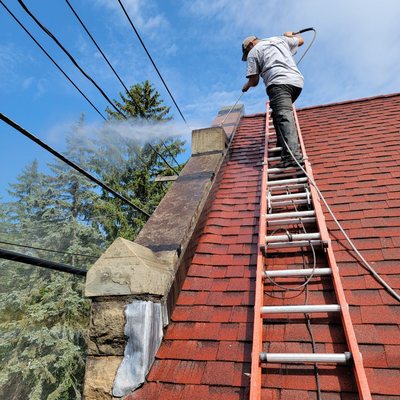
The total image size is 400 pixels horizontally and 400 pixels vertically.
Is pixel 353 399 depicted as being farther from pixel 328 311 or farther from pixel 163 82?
pixel 163 82

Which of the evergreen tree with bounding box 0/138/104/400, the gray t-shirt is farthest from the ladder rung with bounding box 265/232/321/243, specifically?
the evergreen tree with bounding box 0/138/104/400

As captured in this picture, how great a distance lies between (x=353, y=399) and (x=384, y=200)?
2.25m

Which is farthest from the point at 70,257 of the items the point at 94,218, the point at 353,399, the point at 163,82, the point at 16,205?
the point at 353,399

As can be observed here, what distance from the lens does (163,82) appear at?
596 centimetres

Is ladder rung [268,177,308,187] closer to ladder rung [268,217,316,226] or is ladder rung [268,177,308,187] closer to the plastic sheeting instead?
ladder rung [268,217,316,226]

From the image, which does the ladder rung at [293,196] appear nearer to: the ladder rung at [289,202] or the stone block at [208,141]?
the ladder rung at [289,202]

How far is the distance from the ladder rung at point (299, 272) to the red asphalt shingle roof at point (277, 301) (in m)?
0.13

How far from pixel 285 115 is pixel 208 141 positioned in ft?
4.10

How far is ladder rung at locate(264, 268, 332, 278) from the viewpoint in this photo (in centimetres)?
239

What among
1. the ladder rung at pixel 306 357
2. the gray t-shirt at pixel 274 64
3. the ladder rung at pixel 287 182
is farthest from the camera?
the gray t-shirt at pixel 274 64

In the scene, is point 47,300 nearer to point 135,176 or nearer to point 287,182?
point 135,176

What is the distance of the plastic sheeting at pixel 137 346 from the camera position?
6.53 feet

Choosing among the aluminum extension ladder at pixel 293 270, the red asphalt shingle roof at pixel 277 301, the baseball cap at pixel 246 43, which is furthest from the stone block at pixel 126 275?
the baseball cap at pixel 246 43

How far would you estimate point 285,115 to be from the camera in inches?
169
